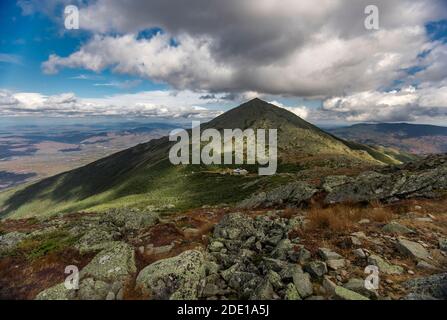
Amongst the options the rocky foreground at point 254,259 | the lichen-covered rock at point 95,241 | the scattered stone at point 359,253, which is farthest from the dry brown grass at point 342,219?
the lichen-covered rock at point 95,241

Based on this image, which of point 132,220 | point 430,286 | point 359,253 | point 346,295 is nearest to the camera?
point 346,295

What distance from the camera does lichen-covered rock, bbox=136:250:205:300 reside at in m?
9.60

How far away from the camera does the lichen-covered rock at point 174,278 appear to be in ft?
31.5

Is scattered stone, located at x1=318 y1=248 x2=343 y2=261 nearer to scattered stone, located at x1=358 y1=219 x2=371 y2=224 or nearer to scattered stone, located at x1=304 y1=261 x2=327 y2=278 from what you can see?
scattered stone, located at x1=304 y1=261 x2=327 y2=278

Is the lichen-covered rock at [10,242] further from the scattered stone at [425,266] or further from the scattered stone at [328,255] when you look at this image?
the scattered stone at [425,266]

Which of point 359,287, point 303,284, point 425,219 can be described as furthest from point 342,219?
point 303,284

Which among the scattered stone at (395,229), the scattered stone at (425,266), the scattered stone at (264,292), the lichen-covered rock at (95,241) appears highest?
the scattered stone at (395,229)

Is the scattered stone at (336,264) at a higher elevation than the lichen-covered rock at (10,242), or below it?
higher

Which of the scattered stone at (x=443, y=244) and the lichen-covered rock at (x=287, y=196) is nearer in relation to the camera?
the scattered stone at (x=443, y=244)

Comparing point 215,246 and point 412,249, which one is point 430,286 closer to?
point 412,249

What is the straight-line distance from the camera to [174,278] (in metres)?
10.1
